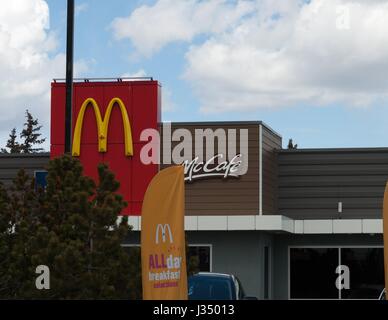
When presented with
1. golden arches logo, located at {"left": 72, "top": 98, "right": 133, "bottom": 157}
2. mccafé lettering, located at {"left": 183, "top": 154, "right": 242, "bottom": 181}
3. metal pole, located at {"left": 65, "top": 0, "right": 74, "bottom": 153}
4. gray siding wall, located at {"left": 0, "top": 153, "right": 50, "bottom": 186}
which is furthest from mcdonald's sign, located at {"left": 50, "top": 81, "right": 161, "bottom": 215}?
metal pole, located at {"left": 65, "top": 0, "right": 74, "bottom": 153}

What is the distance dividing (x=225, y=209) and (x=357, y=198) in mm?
4766

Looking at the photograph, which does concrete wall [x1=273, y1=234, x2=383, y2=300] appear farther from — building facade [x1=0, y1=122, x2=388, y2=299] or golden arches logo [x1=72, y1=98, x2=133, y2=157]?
golden arches logo [x1=72, y1=98, x2=133, y2=157]

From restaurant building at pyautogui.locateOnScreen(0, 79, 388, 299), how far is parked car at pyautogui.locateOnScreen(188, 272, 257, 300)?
8896 mm

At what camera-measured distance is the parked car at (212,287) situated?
17344 millimetres

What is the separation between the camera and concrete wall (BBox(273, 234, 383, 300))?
29.5 meters

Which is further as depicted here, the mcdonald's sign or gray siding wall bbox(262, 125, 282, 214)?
gray siding wall bbox(262, 125, 282, 214)

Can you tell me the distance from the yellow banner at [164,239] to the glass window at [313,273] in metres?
18.9

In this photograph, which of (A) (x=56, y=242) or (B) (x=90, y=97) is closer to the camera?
(A) (x=56, y=242)

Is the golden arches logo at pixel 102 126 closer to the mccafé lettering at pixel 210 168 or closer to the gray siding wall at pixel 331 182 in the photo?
the mccafé lettering at pixel 210 168
